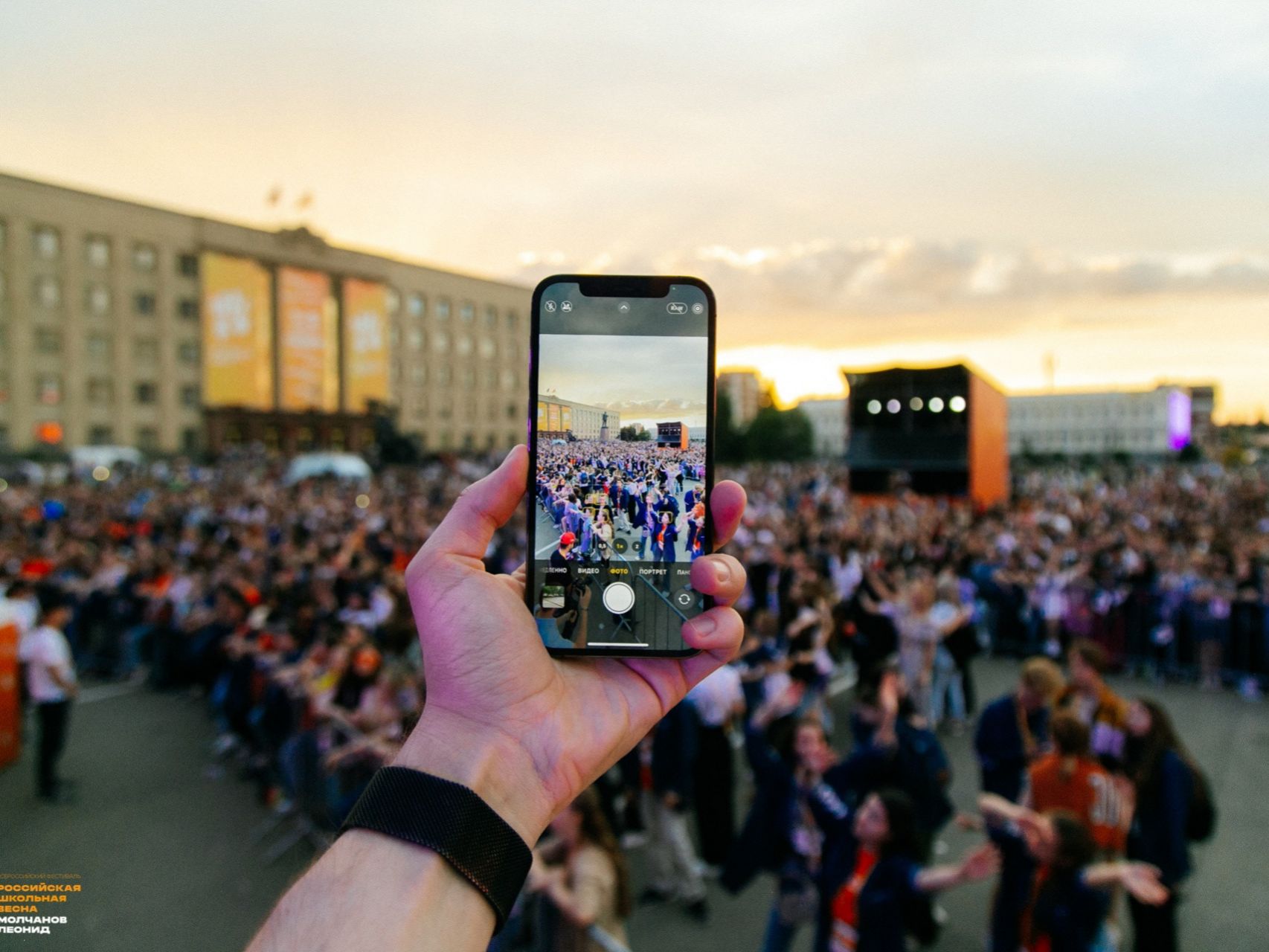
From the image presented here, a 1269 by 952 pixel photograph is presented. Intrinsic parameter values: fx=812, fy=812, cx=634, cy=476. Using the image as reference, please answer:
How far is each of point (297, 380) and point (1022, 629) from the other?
5011cm

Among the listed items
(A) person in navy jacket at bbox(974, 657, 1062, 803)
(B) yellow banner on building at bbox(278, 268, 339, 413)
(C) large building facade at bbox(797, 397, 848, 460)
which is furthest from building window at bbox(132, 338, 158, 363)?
(C) large building facade at bbox(797, 397, 848, 460)

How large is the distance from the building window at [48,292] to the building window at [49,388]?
3.93 metres

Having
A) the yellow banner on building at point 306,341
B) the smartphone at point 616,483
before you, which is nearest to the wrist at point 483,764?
the smartphone at point 616,483

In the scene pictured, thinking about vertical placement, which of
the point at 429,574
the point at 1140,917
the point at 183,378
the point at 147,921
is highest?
the point at 183,378

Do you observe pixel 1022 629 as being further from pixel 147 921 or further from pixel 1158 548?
pixel 147 921

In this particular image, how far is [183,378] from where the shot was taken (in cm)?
5075

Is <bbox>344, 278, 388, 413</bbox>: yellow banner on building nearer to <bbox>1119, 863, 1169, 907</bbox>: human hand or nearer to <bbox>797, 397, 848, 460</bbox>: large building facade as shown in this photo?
<bbox>1119, 863, 1169, 907</bbox>: human hand

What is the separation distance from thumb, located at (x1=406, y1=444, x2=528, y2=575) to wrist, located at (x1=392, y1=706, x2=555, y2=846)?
0.35 metres

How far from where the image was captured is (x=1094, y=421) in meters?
116

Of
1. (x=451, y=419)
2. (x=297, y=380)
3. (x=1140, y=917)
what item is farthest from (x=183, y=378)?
(x=1140, y=917)

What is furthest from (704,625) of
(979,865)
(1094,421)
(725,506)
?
(1094,421)

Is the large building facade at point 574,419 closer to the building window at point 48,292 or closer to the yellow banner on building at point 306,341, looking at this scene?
the building window at point 48,292

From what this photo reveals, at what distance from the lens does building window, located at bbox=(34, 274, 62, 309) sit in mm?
44781

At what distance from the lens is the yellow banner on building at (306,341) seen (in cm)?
5306
